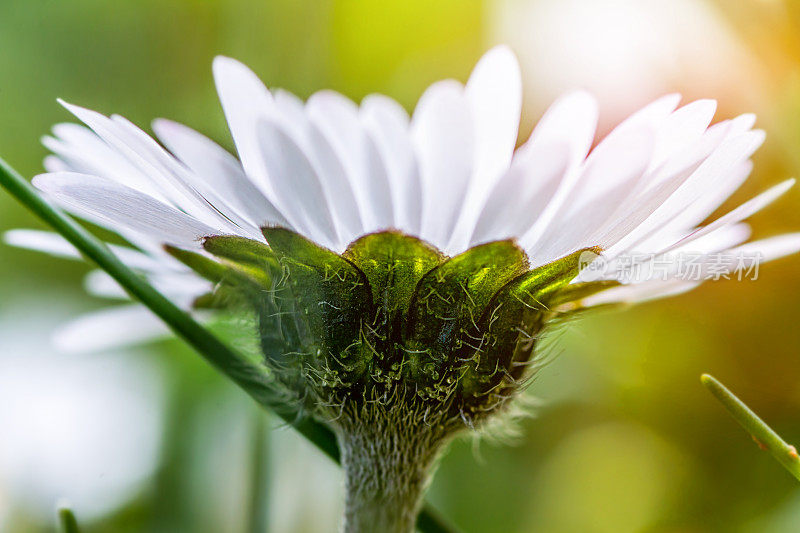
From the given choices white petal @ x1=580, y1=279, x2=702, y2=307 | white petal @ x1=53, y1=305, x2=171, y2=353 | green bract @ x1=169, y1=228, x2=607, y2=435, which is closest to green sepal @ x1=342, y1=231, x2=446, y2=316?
green bract @ x1=169, y1=228, x2=607, y2=435

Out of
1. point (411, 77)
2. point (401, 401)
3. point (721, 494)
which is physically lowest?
point (721, 494)

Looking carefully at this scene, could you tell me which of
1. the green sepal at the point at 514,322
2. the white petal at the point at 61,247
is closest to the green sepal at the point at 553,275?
the green sepal at the point at 514,322

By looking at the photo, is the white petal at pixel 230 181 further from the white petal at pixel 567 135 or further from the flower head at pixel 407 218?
the white petal at pixel 567 135

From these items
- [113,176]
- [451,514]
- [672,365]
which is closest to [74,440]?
[451,514]

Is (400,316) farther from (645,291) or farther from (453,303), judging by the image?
(645,291)

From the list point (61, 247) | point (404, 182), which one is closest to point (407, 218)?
point (404, 182)

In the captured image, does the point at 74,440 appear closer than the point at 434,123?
No

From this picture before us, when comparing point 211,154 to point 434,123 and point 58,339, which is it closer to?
point 434,123
